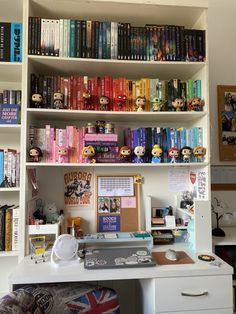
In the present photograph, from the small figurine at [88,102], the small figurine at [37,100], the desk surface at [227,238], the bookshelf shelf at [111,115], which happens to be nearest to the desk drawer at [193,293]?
the desk surface at [227,238]

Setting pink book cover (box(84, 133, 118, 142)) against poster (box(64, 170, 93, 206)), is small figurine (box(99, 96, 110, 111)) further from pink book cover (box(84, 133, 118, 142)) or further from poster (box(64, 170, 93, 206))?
poster (box(64, 170, 93, 206))

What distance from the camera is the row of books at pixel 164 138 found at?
4.92 ft

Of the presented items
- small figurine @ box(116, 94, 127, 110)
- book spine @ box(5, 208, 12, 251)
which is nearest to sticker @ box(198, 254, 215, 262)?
small figurine @ box(116, 94, 127, 110)

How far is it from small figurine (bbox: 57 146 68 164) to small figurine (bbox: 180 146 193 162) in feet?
2.36

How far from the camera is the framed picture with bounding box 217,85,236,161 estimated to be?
1.80 meters

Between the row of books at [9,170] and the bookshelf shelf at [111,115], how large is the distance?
28 cm

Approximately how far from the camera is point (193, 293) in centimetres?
112

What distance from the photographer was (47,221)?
4.87ft

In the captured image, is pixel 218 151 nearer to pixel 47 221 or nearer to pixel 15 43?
pixel 47 221

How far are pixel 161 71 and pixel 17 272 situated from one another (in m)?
1.43

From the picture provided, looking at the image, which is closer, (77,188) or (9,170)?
(9,170)

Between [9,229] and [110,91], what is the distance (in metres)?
1.04

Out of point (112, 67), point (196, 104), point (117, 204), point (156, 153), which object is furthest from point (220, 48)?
point (117, 204)

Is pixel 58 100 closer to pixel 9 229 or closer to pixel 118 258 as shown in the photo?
pixel 9 229
